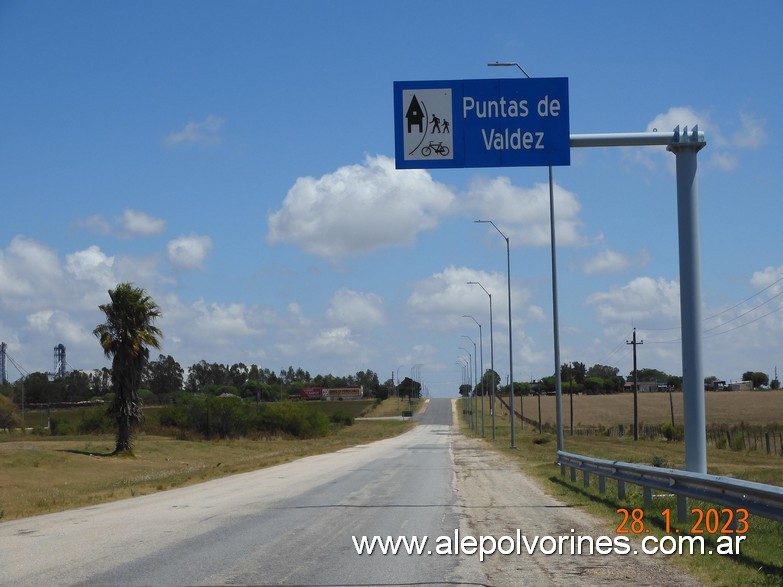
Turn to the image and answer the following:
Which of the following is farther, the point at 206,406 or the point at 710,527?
the point at 206,406

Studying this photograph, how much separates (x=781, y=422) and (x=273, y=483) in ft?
264

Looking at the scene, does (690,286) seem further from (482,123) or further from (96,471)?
(96,471)

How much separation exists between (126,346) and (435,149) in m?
36.6

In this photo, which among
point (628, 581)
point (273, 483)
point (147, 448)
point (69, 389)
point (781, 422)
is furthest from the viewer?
point (69, 389)

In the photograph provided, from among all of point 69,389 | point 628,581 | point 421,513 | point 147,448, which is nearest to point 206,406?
point 147,448

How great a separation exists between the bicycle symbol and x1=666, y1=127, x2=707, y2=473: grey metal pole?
3.90 meters

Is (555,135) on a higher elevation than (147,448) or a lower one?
higher

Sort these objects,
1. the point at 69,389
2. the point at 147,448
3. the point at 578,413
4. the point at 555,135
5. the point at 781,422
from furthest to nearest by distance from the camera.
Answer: the point at 69,389
the point at 578,413
the point at 781,422
the point at 147,448
the point at 555,135

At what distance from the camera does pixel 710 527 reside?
12961 mm

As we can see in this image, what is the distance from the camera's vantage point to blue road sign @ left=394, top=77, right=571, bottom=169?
16.3 m

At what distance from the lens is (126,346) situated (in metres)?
49.4

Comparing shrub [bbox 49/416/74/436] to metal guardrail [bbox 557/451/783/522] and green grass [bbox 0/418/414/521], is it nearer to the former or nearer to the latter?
green grass [bbox 0/418/414/521]

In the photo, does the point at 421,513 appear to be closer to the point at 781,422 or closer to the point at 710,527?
the point at 710,527
